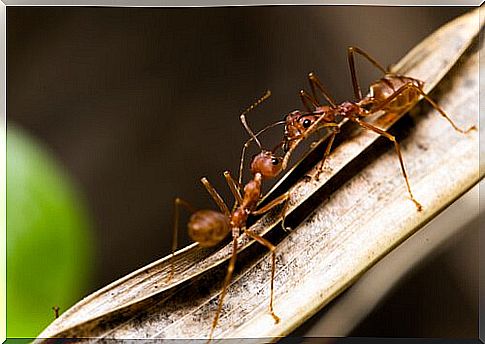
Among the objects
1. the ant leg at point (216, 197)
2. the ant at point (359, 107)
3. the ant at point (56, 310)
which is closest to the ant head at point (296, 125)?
Result: the ant at point (359, 107)

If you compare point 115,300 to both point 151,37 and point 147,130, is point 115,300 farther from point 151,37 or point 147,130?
point 151,37

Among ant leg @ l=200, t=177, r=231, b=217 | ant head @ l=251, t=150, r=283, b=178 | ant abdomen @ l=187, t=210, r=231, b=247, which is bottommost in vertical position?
ant abdomen @ l=187, t=210, r=231, b=247

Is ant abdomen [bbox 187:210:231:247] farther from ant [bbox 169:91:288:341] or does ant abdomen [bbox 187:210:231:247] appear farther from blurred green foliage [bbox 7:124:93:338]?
blurred green foliage [bbox 7:124:93:338]

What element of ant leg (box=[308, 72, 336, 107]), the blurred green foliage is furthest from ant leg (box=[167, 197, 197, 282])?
ant leg (box=[308, 72, 336, 107])

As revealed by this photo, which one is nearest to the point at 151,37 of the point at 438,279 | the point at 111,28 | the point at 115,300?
the point at 111,28

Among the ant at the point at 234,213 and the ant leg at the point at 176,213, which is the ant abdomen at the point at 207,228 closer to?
the ant at the point at 234,213

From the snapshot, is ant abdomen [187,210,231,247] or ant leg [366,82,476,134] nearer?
ant abdomen [187,210,231,247]
